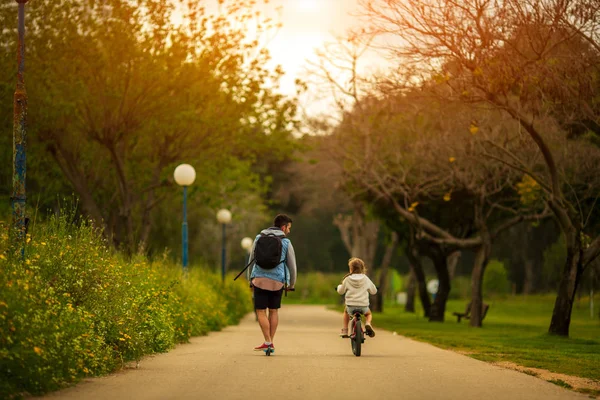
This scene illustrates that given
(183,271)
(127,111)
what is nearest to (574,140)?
(183,271)

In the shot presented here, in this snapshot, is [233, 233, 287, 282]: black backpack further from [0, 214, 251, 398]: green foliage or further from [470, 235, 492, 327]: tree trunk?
[470, 235, 492, 327]: tree trunk

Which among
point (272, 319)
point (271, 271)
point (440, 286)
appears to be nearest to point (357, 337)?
point (272, 319)

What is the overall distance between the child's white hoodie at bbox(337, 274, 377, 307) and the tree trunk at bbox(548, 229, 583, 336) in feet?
28.5

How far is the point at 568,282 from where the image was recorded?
77.8 feet

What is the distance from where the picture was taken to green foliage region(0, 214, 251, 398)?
32.2 ft

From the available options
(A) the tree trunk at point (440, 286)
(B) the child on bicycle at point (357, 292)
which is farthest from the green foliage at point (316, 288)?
(B) the child on bicycle at point (357, 292)

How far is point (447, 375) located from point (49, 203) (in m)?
28.9

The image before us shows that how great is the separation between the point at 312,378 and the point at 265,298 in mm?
3697

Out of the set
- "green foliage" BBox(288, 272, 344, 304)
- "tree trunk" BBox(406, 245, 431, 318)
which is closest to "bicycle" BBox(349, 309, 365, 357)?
"tree trunk" BBox(406, 245, 431, 318)

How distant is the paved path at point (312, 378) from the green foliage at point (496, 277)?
48733 mm

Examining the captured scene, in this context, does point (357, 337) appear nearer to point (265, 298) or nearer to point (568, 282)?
point (265, 298)

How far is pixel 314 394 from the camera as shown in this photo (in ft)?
34.1

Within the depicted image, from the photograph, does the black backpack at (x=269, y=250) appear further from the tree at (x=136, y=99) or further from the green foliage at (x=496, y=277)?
the green foliage at (x=496, y=277)

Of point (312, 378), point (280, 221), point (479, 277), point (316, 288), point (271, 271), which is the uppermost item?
point (280, 221)
